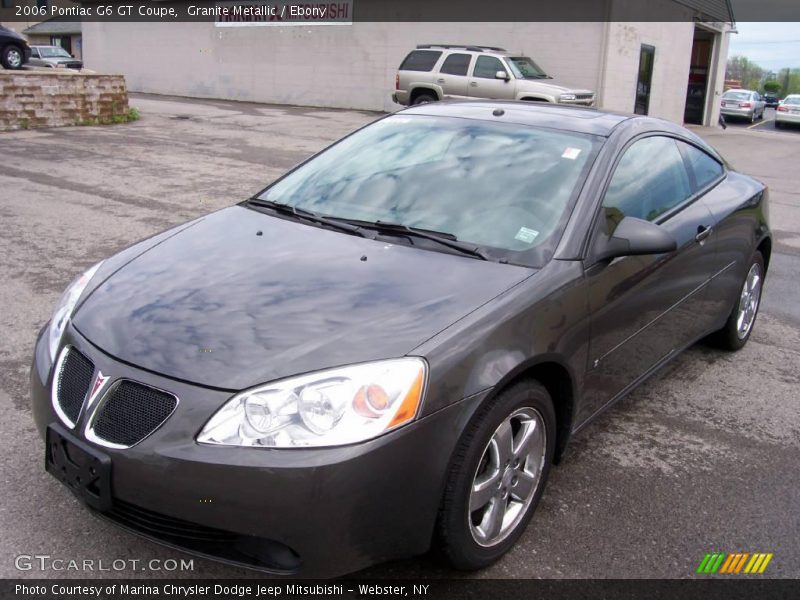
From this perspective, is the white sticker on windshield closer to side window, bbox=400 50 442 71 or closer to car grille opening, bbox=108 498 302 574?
car grille opening, bbox=108 498 302 574

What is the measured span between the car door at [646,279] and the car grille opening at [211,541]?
150cm

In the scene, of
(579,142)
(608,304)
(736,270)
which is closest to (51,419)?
(608,304)

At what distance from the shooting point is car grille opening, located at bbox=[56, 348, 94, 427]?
2.52 meters

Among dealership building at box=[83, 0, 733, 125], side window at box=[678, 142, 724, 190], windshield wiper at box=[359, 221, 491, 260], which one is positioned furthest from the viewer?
dealership building at box=[83, 0, 733, 125]

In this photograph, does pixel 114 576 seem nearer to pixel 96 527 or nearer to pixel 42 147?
pixel 96 527

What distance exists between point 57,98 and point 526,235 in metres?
15.4

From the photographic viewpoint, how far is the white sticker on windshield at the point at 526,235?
3.15 m

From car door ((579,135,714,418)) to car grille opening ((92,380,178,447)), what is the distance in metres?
1.72

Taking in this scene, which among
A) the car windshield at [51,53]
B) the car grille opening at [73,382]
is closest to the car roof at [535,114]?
the car grille opening at [73,382]

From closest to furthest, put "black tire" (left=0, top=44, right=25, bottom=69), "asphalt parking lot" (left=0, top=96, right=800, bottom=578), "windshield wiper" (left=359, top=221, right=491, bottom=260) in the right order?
"asphalt parking lot" (left=0, top=96, right=800, bottom=578) → "windshield wiper" (left=359, top=221, right=491, bottom=260) → "black tire" (left=0, top=44, right=25, bottom=69)

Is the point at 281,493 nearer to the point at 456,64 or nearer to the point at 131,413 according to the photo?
the point at 131,413

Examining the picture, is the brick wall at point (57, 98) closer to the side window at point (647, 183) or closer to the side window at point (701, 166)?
the side window at point (701, 166)

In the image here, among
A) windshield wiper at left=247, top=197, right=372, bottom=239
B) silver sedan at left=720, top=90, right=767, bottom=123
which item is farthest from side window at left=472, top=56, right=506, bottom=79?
silver sedan at left=720, top=90, right=767, bottom=123

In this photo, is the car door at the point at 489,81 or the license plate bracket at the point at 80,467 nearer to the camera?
the license plate bracket at the point at 80,467
